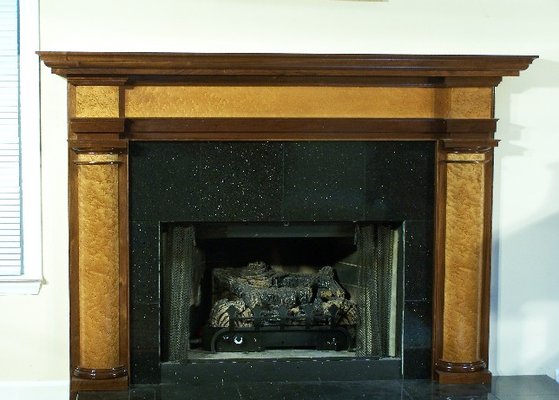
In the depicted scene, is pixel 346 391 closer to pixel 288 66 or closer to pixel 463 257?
pixel 463 257

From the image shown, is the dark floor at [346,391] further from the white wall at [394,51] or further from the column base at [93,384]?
the white wall at [394,51]

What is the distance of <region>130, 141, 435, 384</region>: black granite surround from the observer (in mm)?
3811

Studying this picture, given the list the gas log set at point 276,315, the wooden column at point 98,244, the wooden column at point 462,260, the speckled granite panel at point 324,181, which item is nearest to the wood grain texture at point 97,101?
the wooden column at point 98,244

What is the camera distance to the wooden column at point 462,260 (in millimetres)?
3844

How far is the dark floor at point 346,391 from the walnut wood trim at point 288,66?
130 cm

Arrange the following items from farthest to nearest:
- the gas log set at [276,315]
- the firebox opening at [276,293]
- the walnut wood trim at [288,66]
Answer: the gas log set at [276,315], the firebox opening at [276,293], the walnut wood trim at [288,66]

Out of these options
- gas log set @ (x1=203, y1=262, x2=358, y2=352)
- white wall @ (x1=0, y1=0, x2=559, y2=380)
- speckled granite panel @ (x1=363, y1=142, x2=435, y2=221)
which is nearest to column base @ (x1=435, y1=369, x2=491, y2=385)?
white wall @ (x1=0, y1=0, x2=559, y2=380)

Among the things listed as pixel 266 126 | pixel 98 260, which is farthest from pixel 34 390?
pixel 266 126

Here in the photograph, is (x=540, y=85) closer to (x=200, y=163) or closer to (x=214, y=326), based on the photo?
(x=200, y=163)

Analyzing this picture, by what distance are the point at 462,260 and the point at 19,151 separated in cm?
195

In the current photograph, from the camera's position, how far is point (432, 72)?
12.3 ft

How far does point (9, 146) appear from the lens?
152 inches

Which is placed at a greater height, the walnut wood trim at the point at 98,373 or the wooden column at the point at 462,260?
the wooden column at the point at 462,260

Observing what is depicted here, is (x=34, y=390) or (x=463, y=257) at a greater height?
(x=463, y=257)
